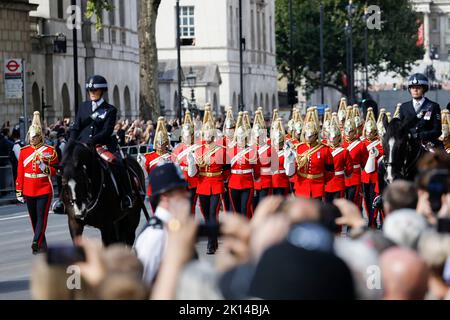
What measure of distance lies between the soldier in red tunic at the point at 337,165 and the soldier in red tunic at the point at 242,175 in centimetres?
104

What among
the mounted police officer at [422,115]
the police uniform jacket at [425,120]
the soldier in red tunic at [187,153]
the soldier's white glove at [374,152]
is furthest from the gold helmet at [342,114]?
the police uniform jacket at [425,120]

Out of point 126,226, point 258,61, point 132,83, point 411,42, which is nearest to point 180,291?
point 126,226

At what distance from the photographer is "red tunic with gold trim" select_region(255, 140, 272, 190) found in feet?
77.0

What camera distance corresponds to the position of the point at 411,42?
106m

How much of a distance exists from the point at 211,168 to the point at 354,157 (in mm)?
3237

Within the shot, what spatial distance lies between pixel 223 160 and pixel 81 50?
34.8 metres

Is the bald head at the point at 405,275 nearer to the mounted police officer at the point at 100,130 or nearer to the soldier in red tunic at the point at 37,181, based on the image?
the mounted police officer at the point at 100,130

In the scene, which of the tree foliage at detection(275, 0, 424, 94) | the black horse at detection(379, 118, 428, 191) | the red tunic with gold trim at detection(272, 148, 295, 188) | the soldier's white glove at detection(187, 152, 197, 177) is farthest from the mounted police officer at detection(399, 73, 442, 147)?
the tree foliage at detection(275, 0, 424, 94)

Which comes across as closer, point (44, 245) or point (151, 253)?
point (151, 253)

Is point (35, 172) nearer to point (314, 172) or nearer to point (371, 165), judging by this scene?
point (314, 172)

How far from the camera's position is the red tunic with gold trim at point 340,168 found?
Result: 23.4 m

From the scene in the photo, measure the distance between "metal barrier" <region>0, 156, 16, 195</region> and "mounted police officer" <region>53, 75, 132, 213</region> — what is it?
15.0 metres

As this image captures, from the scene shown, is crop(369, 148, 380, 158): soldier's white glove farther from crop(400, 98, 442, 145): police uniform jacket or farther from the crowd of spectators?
the crowd of spectators
